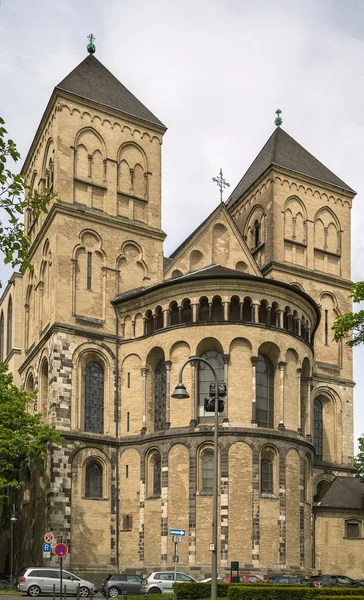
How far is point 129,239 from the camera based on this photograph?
51469 millimetres

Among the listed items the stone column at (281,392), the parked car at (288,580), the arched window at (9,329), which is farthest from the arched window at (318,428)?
the arched window at (9,329)

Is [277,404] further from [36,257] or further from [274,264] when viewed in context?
[36,257]

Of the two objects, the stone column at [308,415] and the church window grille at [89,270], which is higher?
the church window grille at [89,270]

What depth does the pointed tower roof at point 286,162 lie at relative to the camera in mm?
59562

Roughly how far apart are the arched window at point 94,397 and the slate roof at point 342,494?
43.2 feet

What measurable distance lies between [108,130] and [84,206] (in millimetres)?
5784

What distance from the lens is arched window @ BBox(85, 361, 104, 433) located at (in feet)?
154

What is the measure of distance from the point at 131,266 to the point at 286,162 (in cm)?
1518

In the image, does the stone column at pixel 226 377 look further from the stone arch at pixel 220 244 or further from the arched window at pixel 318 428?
the arched window at pixel 318 428

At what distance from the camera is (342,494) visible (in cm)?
4966

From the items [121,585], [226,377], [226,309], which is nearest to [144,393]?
[226,377]

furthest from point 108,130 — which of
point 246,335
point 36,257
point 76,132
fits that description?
point 246,335

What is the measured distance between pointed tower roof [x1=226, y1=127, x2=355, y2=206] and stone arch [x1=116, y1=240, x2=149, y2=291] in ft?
41.3

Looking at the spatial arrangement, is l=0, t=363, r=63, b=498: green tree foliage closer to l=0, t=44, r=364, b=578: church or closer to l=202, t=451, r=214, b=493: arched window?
l=0, t=44, r=364, b=578: church
